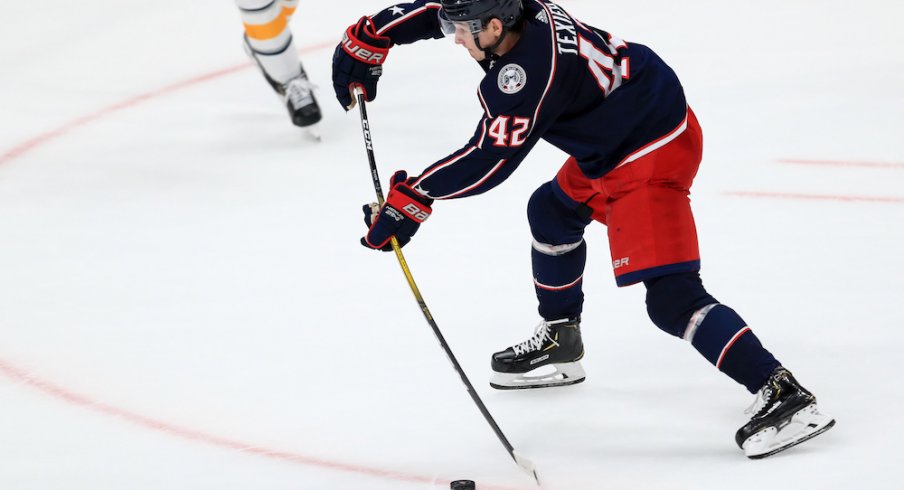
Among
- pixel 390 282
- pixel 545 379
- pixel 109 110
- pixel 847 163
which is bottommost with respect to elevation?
pixel 109 110

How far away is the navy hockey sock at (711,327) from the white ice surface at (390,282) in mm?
188

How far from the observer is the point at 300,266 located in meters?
3.49

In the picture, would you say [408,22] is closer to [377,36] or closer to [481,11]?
[377,36]

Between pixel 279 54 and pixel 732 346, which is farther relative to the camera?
pixel 279 54

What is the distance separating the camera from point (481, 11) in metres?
2.21

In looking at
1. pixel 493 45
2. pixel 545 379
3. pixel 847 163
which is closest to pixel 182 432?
pixel 545 379

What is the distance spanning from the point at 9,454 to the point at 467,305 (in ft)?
4.29

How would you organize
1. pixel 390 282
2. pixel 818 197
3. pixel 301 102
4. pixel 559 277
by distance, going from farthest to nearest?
pixel 301 102, pixel 818 197, pixel 390 282, pixel 559 277

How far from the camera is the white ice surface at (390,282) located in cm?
245

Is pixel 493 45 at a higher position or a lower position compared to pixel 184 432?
higher

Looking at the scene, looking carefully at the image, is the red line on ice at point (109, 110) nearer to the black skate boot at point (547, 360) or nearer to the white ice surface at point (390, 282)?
the white ice surface at point (390, 282)

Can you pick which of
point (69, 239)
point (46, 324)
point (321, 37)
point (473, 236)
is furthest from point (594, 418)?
point (321, 37)

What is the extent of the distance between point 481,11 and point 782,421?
104 cm

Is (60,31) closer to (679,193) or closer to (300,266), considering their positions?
(300,266)
